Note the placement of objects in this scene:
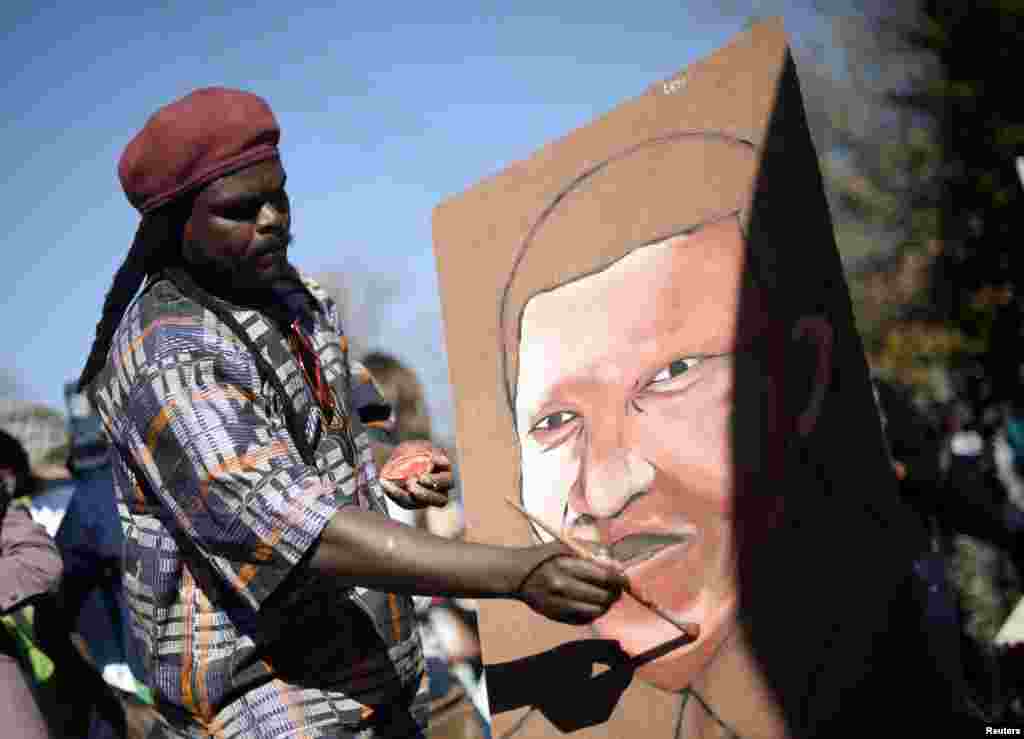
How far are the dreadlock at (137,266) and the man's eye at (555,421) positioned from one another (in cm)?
78

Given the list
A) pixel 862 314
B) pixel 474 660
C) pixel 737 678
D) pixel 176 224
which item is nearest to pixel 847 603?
pixel 737 678

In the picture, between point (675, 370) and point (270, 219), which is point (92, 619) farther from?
point (675, 370)

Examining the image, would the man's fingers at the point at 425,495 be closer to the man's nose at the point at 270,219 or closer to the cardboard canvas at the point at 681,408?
the cardboard canvas at the point at 681,408

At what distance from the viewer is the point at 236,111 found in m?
1.57

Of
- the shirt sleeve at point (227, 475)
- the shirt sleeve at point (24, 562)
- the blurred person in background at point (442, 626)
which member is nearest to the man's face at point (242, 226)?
the shirt sleeve at point (227, 475)

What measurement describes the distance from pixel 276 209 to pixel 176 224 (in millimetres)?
164

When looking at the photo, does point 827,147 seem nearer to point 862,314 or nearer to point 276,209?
point 862,314

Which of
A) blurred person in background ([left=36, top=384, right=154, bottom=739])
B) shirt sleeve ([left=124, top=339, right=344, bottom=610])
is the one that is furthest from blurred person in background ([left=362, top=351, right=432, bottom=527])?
shirt sleeve ([left=124, top=339, right=344, bottom=610])

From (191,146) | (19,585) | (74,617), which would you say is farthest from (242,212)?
(74,617)

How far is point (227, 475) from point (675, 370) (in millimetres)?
876

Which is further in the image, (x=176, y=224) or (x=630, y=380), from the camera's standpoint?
(x=630, y=380)

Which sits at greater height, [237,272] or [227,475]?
[237,272]

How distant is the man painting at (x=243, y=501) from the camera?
4.44 feet

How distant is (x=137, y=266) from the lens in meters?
1.68
